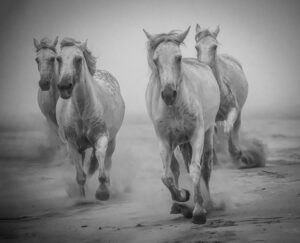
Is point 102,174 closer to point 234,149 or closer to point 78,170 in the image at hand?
point 78,170

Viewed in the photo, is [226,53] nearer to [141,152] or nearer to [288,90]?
[288,90]

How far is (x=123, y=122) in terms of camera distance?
516cm

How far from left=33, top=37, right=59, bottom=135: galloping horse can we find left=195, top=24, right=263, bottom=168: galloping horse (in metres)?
1.40

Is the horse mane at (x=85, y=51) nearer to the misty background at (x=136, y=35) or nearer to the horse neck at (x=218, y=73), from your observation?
the misty background at (x=136, y=35)

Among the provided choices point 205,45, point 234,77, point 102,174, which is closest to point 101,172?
point 102,174

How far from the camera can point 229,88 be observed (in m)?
4.96

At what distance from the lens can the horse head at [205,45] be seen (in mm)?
4555

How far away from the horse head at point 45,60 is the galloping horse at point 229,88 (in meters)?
1.40

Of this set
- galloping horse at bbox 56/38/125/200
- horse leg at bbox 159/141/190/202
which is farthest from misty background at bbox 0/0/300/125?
horse leg at bbox 159/141/190/202

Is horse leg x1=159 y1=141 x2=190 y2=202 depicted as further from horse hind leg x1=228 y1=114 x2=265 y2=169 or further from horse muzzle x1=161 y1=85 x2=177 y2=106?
horse hind leg x1=228 y1=114 x2=265 y2=169

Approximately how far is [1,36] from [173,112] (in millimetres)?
2396

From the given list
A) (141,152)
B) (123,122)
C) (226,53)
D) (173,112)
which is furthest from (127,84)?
(173,112)

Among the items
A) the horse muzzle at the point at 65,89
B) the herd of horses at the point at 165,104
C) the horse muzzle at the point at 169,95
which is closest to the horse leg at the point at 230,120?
the herd of horses at the point at 165,104

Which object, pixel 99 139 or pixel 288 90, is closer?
pixel 99 139
